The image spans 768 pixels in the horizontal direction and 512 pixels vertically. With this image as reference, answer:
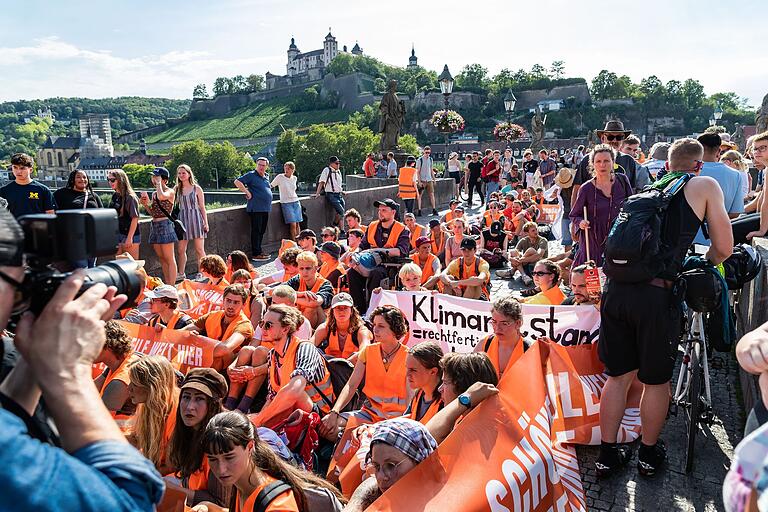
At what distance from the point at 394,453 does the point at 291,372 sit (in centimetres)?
188

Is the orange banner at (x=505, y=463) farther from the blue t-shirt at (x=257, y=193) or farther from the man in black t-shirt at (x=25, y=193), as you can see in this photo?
the blue t-shirt at (x=257, y=193)

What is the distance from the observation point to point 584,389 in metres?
4.07

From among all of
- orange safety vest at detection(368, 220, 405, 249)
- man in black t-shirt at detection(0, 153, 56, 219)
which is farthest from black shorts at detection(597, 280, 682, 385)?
man in black t-shirt at detection(0, 153, 56, 219)

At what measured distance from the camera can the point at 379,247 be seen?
24.2ft

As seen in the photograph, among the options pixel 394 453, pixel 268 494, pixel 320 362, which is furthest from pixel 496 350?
pixel 268 494

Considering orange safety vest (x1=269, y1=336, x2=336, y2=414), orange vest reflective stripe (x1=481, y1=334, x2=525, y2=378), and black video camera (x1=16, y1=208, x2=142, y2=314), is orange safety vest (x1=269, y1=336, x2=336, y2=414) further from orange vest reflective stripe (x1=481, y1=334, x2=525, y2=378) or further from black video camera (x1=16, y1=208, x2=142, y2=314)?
black video camera (x1=16, y1=208, x2=142, y2=314)

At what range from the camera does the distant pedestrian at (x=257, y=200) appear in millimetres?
10539

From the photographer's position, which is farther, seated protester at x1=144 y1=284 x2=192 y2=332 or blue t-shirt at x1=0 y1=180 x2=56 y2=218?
blue t-shirt at x1=0 y1=180 x2=56 y2=218

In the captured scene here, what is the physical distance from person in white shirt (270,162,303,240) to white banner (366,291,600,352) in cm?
565

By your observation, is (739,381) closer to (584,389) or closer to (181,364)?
(584,389)

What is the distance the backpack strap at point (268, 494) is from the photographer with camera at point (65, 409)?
54.2 inches

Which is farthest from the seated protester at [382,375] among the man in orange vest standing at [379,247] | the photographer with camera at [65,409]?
the photographer with camera at [65,409]

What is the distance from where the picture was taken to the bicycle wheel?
3.59 m

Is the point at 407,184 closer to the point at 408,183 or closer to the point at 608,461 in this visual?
the point at 408,183
